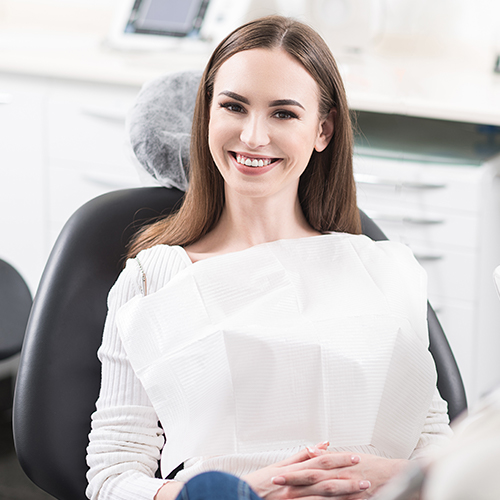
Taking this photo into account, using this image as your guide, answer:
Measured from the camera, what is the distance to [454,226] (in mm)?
1959

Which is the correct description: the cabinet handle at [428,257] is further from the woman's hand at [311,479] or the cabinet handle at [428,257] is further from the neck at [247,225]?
the woman's hand at [311,479]

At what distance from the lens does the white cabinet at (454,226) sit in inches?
76.3

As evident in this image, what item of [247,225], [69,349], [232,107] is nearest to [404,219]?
[247,225]

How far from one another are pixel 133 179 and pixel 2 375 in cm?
78

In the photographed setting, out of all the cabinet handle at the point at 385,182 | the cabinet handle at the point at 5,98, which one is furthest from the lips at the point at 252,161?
the cabinet handle at the point at 5,98

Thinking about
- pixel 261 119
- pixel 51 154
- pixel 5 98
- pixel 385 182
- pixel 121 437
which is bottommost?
pixel 121 437

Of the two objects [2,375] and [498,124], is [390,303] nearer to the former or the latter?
[498,124]

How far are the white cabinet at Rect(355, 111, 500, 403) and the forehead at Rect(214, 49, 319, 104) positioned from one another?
0.95 m

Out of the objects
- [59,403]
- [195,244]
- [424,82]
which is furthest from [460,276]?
[59,403]

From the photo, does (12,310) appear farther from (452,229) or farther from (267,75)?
(452,229)

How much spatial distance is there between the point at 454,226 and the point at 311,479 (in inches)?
49.0

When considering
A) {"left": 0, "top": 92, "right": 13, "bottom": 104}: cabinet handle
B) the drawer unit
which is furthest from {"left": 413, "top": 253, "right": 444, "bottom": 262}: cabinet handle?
{"left": 0, "top": 92, "right": 13, "bottom": 104}: cabinet handle

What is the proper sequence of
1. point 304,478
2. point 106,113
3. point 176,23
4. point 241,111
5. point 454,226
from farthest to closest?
point 176,23, point 106,113, point 454,226, point 241,111, point 304,478

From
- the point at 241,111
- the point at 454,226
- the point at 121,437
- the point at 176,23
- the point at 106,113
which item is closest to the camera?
the point at 121,437
